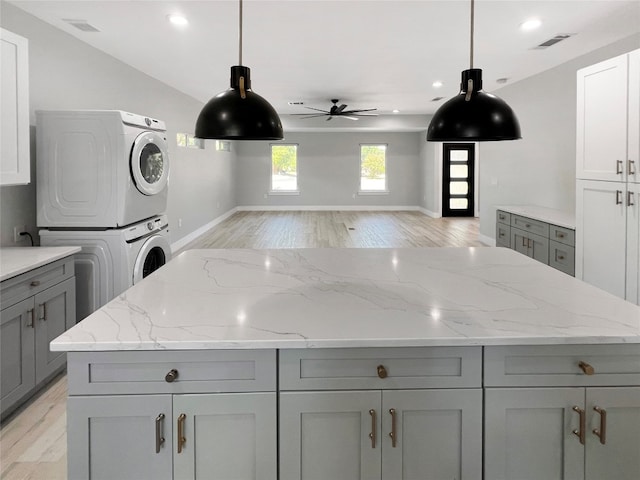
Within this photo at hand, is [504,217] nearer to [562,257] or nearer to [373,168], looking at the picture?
[562,257]

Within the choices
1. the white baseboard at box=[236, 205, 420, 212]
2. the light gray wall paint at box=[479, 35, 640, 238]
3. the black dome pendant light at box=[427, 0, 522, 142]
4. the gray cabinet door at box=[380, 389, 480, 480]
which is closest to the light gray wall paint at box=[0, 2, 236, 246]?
the black dome pendant light at box=[427, 0, 522, 142]

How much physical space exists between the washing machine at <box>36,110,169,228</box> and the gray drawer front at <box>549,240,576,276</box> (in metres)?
3.66

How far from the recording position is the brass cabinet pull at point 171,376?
1.49 meters

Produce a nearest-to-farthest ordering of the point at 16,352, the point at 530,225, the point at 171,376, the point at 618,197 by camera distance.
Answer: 1. the point at 171,376
2. the point at 16,352
3. the point at 618,197
4. the point at 530,225

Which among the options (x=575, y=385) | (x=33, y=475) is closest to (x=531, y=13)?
(x=575, y=385)

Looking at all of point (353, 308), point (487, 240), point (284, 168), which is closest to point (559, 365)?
point (353, 308)

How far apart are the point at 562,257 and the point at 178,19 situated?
A: 153 inches

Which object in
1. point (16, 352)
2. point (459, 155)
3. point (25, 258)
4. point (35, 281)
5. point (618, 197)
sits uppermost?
point (459, 155)

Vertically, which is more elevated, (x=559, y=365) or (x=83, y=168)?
(x=83, y=168)

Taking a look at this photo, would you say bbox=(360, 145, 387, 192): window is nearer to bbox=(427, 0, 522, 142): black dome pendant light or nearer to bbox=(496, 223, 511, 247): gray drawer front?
bbox=(496, 223, 511, 247): gray drawer front

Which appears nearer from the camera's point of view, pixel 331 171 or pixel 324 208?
pixel 331 171

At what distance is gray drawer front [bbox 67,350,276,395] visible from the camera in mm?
1487

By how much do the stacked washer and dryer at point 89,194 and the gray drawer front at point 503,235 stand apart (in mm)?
4333

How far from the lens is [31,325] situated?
2.87 metres
